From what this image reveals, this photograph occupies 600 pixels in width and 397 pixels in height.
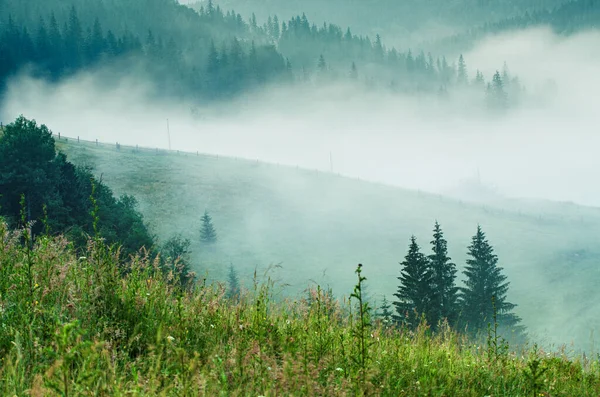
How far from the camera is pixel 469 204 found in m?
115

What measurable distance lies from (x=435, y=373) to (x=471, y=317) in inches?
1828

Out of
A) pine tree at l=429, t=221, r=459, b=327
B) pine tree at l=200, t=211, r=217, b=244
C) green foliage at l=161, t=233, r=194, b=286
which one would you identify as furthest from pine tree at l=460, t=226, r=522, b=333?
pine tree at l=200, t=211, r=217, b=244

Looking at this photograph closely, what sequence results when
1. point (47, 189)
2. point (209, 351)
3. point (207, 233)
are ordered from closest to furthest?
point (209, 351) → point (47, 189) → point (207, 233)

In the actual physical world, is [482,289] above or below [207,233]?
below

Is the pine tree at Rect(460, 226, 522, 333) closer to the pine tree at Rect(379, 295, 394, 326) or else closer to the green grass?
the pine tree at Rect(379, 295, 394, 326)

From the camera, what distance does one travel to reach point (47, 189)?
34.5 meters

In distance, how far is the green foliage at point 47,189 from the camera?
3319 cm

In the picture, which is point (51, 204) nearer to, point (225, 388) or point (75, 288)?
point (75, 288)

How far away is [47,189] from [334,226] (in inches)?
2489

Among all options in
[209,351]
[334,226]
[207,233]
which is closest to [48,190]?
[209,351]

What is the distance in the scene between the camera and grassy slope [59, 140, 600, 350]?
64.6 metres

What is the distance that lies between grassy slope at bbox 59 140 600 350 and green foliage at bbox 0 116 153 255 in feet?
81.1

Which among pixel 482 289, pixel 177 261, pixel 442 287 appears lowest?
pixel 482 289

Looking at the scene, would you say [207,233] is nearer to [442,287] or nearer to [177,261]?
[442,287]
